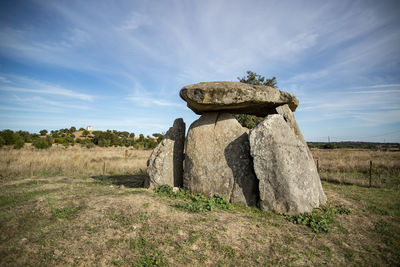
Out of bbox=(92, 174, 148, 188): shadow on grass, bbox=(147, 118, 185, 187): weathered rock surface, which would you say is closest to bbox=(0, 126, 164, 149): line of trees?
bbox=(92, 174, 148, 188): shadow on grass

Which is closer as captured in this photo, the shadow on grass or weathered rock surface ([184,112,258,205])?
weathered rock surface ([184,112,258,205])

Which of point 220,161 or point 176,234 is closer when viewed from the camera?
point 176,234

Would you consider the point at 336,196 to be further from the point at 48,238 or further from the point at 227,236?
the point at 48,238

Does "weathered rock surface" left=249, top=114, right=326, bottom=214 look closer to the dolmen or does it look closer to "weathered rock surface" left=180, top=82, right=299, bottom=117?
the dolmen

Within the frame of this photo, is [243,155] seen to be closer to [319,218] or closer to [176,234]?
[319,218]

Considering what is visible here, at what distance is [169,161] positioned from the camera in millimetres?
8898

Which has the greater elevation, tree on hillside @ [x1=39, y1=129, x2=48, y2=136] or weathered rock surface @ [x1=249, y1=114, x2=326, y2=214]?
tree on hillside @ [x1=39, y1=129, x2=48, y2=136]

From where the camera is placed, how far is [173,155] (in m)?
9.12

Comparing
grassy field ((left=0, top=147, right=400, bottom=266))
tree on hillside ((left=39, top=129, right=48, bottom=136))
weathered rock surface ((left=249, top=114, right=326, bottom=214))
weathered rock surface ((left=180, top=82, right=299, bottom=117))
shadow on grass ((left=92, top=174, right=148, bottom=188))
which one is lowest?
grassy field ((left=0, top=147, right=400, bottom=266))

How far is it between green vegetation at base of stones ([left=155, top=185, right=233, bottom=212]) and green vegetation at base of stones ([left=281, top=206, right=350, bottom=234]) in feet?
6.58

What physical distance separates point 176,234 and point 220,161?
3.47 metres

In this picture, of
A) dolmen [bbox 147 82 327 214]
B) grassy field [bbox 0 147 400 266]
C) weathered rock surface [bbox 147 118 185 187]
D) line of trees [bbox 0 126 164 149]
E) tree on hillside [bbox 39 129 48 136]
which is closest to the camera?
grassy field [bbox 0 147 400 266]

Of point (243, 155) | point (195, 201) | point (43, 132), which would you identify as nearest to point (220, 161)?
point (243, 155)

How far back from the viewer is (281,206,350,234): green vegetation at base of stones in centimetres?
551
